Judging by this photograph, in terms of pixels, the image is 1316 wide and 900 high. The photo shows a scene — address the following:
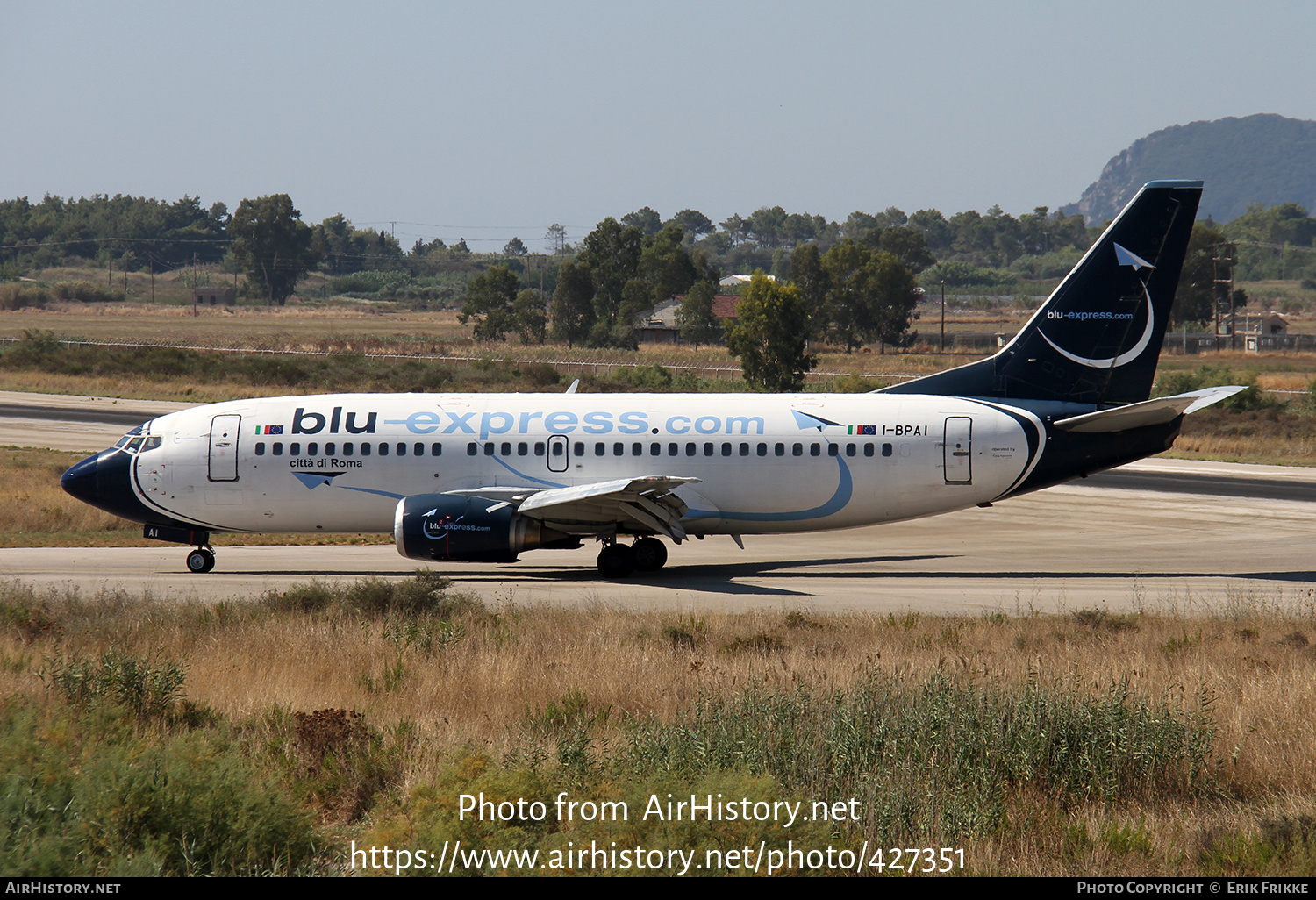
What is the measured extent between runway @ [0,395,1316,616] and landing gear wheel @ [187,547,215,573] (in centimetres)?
29

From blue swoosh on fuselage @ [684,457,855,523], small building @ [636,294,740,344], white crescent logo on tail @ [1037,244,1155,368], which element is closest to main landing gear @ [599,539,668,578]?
blue swoosh on fuselage @ [684,457,855,523]

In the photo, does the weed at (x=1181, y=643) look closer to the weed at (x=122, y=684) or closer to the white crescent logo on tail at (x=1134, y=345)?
the white crescent logo on tail at (x=1134, y=345)

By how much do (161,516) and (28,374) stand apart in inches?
2480

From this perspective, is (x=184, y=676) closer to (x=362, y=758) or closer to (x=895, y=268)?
(x=362, y=758)

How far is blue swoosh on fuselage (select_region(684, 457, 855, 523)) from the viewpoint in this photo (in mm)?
26391

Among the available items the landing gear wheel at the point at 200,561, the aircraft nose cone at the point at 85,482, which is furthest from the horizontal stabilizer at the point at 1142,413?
the aircraft nose cone at the point at 85,482

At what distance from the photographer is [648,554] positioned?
2700 cm

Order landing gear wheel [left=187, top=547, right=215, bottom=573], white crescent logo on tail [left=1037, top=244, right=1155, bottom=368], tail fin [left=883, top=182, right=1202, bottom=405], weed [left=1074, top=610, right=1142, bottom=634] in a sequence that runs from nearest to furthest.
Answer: weed [left=1074, top=610, right=1142, bottom=634], tail fin [left=883, top=182, right=1202, bottom=405], white crescent logo on tail [left=1037, top=244, right=1155, bottom=368], landing gear wheel [left=187, top=547, right=215, bottom=573]

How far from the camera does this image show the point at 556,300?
12750cm

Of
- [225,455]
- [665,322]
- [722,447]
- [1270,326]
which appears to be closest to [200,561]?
[225,455]

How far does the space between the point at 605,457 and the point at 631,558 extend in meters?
2.51

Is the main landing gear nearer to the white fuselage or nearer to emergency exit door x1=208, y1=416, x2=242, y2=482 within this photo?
the white fuselage

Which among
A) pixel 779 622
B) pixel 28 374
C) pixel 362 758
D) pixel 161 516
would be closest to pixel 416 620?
pixel 779 622

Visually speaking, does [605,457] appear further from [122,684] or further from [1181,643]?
[122,684]
